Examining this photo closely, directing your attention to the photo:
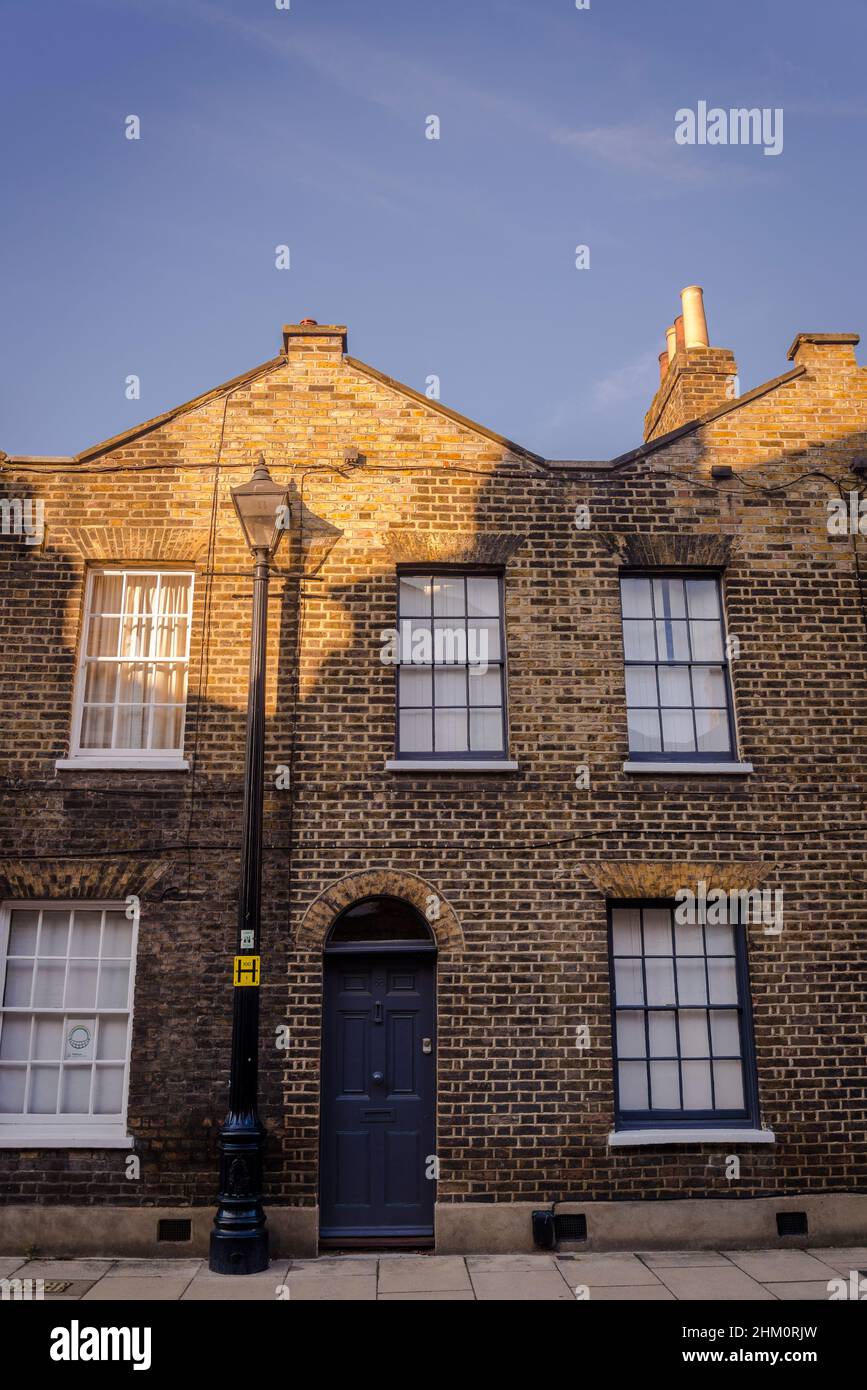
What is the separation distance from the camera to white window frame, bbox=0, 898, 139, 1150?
8615mm

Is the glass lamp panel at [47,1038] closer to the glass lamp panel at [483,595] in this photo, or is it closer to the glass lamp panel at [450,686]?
the glass lamp panel at [450,686]

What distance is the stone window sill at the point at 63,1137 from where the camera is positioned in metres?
8.59

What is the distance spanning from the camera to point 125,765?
30.7ft

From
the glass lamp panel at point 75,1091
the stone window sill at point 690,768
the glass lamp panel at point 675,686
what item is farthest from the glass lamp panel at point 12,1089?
the glass lamp panel at point 675,686

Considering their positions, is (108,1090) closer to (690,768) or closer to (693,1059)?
(693,1059)

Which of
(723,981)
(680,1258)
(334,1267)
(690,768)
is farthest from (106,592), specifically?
(680,1258)

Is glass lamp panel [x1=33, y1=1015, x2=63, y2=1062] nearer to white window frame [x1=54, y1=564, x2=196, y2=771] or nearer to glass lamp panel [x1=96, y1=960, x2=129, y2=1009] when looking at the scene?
glass lamp panel [x1=96, y1=960, x2=129, y2=1009]

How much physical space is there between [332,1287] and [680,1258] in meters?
2.83

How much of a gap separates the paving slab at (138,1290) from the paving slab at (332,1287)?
0.82 meters

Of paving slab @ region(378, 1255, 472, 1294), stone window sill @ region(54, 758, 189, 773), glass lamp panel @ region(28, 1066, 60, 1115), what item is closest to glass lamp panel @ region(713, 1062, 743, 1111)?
paving slab @ region(378, 1255, 472, 1294)

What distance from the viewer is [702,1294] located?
291 inches

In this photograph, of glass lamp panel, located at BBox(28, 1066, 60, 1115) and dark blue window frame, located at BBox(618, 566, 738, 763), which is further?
dark blue window frame, located at BBox(618, 566, 738, 763)

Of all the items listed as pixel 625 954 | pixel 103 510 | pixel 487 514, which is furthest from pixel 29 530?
pixel 625 954

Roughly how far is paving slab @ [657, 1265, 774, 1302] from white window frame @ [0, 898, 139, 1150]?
4427mm
